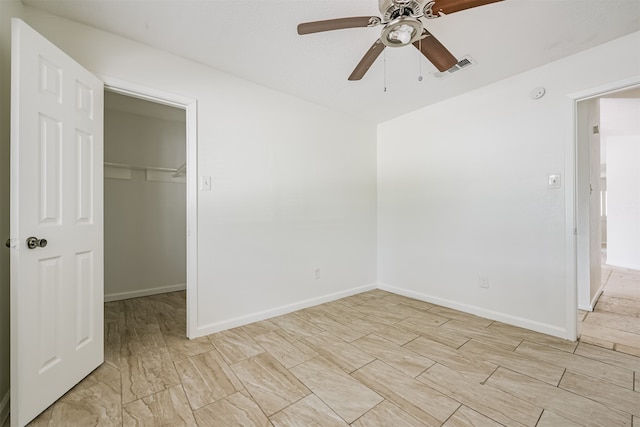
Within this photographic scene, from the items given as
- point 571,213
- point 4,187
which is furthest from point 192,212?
point 571,213

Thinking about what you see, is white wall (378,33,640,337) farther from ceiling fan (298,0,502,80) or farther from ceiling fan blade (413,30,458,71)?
ceiling fan (298,0,502,80)

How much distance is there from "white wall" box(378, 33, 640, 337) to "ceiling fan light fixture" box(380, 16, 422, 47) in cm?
171

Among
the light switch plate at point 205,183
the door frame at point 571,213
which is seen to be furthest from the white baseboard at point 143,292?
the door frame at point 571,213

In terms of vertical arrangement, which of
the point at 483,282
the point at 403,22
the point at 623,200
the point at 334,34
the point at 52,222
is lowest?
the point at 483,282

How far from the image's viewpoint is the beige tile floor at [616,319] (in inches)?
83.7

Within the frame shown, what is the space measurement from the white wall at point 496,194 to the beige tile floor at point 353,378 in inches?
15.4

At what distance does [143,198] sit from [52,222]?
89.9 inches

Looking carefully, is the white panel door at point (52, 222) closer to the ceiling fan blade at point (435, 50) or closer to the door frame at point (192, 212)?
the door frame at point (192, 212)

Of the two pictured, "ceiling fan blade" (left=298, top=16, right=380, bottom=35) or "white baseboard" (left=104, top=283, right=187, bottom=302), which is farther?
"white baseboard" (left=104, top=283, right=187, bottom=302)

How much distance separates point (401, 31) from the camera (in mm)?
1386

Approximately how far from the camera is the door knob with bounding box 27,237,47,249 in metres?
1.33

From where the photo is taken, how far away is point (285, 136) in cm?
286

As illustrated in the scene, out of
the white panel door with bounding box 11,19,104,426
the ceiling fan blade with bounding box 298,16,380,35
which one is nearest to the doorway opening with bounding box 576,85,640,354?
the ceiling fan blade with bounding box 298,16,380,35

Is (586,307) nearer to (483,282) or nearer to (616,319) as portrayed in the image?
(616,319)
